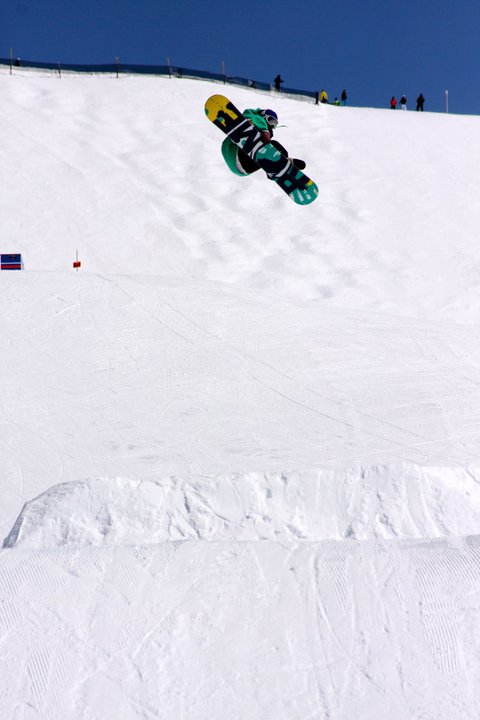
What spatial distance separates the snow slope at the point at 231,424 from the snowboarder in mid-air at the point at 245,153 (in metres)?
2.17

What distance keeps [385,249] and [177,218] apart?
536cm

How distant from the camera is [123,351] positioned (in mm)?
11906

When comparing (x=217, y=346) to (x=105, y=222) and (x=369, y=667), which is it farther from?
(x=105, y=222)

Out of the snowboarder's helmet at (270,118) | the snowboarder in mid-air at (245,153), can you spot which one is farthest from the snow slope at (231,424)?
the snowboarder's helmet at (270,118)

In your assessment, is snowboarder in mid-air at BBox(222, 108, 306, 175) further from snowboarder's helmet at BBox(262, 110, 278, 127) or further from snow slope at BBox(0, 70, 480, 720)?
snow slope at BBox(0, 70, 480, 720)

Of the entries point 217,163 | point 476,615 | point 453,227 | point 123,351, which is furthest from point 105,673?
point 217,163

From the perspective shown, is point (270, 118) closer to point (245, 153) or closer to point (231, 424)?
point (245, 153)

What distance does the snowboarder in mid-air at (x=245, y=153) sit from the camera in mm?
13508

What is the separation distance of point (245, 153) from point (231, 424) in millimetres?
5859

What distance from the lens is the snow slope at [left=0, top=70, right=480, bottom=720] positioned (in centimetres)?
474

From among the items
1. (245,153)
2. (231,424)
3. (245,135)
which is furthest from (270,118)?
(231,424)

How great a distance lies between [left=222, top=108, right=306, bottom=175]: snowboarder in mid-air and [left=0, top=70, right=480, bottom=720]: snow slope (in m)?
2.17

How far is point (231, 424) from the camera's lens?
10156mm

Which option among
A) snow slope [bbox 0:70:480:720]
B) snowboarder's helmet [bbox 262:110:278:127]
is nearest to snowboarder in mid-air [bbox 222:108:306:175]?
snowboarder's helmet [bbox 262:110:278:127]
